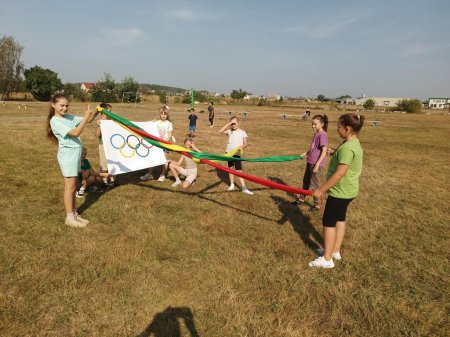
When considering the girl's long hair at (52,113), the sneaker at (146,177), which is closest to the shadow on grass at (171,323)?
the girl's long hair at (52,113)

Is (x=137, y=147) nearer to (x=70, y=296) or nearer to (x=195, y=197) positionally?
(x=195, y=197)

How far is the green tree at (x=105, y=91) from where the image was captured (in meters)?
75.2

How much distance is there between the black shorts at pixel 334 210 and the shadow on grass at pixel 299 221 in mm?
995

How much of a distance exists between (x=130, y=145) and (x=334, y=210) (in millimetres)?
5323

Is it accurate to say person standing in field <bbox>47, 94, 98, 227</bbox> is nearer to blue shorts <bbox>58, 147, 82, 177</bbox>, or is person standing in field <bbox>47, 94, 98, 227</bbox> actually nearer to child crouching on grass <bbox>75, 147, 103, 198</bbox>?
blue shorts <bbox>58, 147, 82, 177</bbox>

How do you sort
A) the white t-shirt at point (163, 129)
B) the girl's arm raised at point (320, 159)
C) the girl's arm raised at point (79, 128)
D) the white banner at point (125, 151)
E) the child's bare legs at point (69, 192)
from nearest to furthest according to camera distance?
the girl's arm raised at point (79, 128) → the child's bare legs at point (69, 192) → the girl's arm raised at point (320, 159) → the white banner at point (125, 151) → the white t-shirt at point (163, 129)

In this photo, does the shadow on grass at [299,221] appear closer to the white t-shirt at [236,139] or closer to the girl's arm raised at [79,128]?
the white t-shirt at [236,139]

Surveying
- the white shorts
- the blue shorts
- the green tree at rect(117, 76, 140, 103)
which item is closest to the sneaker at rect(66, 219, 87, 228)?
the blue shorts

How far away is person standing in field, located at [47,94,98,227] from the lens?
475 centimetres

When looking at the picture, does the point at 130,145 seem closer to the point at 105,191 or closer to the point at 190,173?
the point at 105,191

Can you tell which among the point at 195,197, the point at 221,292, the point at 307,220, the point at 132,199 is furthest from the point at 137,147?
the point at 221,292

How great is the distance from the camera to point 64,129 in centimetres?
475

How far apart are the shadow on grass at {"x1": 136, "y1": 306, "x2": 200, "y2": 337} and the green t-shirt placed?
241cm

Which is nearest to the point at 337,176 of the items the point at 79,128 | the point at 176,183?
the point at 79,128
